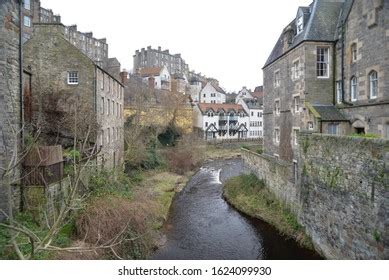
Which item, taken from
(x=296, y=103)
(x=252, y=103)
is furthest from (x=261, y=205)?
(x=252, y=103)

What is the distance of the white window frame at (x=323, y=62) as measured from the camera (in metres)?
15.5

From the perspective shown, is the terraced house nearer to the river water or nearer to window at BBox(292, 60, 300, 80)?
window at BBox(292, 60, 300, 80)

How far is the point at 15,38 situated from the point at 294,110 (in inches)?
532

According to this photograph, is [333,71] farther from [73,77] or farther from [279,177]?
[73,77]

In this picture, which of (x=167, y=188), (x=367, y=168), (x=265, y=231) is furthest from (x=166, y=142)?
(x=367, y=168)

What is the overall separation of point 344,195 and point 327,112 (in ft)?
19.9

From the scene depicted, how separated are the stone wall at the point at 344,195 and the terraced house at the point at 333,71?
→ 2776 mm

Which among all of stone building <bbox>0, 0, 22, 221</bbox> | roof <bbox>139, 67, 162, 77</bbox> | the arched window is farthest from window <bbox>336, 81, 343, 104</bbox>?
roof <bbox>139, 67, 162, 77</bbox>

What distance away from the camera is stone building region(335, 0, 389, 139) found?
12.0 meters

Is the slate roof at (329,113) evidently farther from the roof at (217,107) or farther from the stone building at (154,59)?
the stone building at (154,59)

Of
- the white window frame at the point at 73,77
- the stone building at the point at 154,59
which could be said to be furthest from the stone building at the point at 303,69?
the stone building at the point at 154,59

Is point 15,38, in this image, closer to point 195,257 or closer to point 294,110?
point 195,257

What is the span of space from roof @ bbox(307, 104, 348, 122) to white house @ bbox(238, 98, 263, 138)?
129 feet
